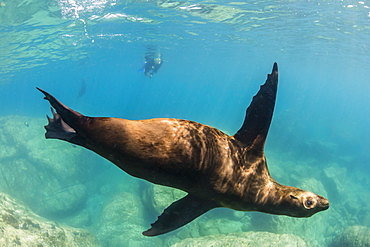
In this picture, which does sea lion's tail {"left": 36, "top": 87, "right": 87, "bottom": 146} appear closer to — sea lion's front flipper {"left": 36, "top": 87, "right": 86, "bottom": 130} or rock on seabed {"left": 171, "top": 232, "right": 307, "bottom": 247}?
sea lion's front flipper {"left": 36, "top": 87, "right": 86, "bottom": 130}

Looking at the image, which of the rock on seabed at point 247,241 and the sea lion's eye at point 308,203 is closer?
the sea lion's eye at point 308,203

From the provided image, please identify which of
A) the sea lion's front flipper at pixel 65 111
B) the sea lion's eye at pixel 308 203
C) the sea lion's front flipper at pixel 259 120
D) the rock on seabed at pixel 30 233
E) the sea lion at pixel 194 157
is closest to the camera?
the sea lion at pixel 194 157

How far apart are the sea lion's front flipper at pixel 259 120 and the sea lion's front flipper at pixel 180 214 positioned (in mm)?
900

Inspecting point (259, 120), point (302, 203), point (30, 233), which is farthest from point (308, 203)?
point (30, 233)

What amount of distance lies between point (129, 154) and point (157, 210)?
1027 centimetres

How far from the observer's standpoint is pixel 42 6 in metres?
14.8

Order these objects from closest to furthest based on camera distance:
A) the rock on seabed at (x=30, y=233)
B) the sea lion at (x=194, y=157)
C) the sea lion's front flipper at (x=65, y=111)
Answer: the sea lion at (x=194, y=157), the sea lion's front flipper at (x=65, y=111), the rock on seabed at (x=30, y=233)

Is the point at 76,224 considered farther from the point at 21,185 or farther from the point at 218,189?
the point at 218,189

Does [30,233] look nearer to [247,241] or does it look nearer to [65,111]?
[247,241]

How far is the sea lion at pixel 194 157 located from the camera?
2.17 meters

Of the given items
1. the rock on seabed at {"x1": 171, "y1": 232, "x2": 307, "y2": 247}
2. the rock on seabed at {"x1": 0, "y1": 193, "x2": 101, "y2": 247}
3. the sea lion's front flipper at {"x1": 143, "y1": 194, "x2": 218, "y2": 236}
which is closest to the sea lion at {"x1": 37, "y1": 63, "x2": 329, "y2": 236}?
the sea lion's front flipper at {"x1": 143, "y1": 194, "x2": 218, "y2": 236}

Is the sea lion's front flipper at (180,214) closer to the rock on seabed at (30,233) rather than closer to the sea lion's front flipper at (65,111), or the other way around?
the sea lion's front flipper at (65,111)

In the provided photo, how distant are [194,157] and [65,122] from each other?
141cm

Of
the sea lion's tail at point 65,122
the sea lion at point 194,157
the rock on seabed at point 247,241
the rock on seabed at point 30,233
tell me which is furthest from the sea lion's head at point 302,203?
the rock on seabed at point 30,233
